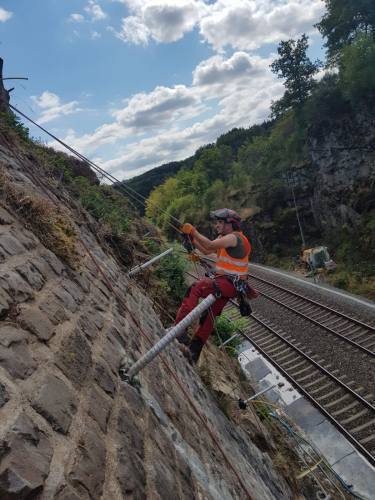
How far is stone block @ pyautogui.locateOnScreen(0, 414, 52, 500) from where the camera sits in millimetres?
1725

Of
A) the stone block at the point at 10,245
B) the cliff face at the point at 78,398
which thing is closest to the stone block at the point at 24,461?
the cliff face at the point at 78,398

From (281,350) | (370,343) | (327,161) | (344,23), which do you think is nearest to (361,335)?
(370,343)

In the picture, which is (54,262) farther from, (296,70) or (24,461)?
(296,70)

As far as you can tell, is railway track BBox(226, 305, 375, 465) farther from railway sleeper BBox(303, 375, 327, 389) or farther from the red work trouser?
the red work trouser

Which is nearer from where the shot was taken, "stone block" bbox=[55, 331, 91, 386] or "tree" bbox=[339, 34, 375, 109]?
"stone block" bbox=[55, 331, 91, 386]

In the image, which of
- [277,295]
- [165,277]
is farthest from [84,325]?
[277,295]

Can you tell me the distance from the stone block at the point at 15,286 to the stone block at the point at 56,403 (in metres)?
0.71

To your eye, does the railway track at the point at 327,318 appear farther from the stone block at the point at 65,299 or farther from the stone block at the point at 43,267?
the stone block at the point at 43,267

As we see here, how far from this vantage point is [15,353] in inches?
93.4

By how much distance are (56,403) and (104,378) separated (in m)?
0.74

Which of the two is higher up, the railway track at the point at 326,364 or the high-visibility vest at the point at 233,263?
the high-visibility vest at the point at 233,263

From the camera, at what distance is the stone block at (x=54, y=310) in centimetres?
307

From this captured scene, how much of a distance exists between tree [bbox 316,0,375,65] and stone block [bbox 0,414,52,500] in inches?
1474

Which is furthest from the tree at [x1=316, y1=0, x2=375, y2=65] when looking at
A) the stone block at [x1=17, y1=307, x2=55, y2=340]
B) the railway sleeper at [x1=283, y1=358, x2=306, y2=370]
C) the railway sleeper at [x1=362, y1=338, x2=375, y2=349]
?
the stone block at [x1=17, y1=307, x2=55, y2=340]
